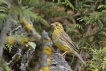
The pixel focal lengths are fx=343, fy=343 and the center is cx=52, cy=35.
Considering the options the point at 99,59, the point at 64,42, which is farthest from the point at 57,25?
the point at 99,59

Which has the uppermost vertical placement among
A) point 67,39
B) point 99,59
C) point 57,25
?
point 57,25

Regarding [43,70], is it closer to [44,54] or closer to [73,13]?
[44,54]

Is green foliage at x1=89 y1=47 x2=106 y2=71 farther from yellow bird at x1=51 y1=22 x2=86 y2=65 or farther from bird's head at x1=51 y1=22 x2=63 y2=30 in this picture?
bird's head at x1=51 y1=22 x2=63 y2=30

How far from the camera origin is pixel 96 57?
17.1 feet

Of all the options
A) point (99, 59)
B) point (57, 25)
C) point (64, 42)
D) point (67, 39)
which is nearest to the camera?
point (99, 59)

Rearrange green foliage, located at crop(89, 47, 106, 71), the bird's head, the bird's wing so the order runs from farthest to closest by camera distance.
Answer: the bird's head, the bird's wing, green foliage, located at crop(89, 47, 106, 71)

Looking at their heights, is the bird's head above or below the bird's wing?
above

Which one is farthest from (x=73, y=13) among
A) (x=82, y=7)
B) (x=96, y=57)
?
(x=96, y=57)

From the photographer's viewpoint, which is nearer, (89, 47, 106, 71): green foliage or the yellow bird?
(89, 47, 106, 71): green foliage

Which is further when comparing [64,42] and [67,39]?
[64,42]

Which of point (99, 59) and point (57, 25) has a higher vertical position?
point (57, 25)

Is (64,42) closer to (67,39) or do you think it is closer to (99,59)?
(67,39)

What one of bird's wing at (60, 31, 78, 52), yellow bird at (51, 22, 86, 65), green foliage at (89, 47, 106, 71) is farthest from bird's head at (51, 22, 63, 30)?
green foliage at (89, 47, 106, 71)

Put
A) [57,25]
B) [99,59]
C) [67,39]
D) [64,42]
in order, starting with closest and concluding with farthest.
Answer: [99,59]
[67,39]
[64,42]
[57,25]
